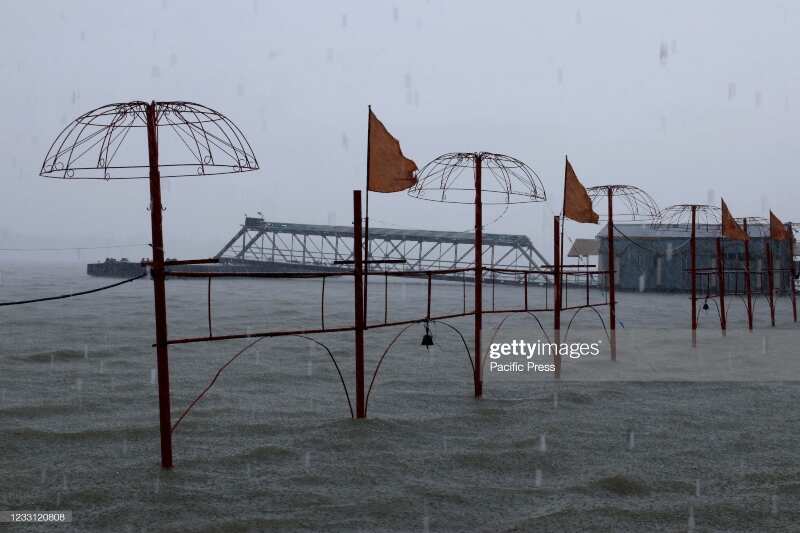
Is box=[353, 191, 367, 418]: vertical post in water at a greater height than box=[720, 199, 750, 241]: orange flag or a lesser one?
lesser

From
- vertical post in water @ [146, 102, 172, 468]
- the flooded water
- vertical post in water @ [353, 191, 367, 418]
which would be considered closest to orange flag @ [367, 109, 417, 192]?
vertical post in water @ [353, 191, 367, 418]

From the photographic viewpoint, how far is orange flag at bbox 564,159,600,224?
15898 mm

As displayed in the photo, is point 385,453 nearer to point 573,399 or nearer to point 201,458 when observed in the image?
point 201,458

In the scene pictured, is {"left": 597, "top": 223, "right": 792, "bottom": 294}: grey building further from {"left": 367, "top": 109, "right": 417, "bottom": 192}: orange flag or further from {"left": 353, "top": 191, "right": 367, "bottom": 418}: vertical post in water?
{"left": 353, "top": 191, "right": 367, "bottom": 418}: vertical post in water

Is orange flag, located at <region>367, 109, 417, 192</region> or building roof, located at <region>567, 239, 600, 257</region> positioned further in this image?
building roof, located at <region>567, 239, 600, 257</region>

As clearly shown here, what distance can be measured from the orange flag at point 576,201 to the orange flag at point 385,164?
5231 millimetres

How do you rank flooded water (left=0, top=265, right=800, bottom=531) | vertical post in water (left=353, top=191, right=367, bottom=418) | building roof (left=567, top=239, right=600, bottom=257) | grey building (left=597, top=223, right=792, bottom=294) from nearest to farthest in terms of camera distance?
flooded water (left=0, top=265, right=800, bottom=531) < vertical post in water (left=353, top=191, right=367, bottom=418) < grey building (left=597, top=223, right=792, bottom=294) < building roof (left=567, top=239, right=600, bottom=257)

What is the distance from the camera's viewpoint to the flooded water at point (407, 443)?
327 inches

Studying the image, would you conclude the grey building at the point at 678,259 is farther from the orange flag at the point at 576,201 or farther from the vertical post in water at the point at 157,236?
the vertical post in water at the point at 157,236

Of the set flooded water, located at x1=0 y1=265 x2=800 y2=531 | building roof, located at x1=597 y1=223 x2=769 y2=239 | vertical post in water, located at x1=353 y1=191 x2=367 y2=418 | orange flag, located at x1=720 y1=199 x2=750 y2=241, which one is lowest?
flooded water, located at x1=0 y1=265 x2=800 y2=531

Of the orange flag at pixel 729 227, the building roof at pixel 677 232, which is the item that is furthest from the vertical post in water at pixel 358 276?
the building roof at pixel 677 232

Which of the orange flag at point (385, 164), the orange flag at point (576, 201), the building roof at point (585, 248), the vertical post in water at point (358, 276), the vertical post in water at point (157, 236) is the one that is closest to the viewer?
the vertical post in water at point (157, 236)

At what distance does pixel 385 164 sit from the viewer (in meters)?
11.5

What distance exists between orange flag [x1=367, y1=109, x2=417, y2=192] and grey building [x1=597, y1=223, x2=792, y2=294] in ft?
147
